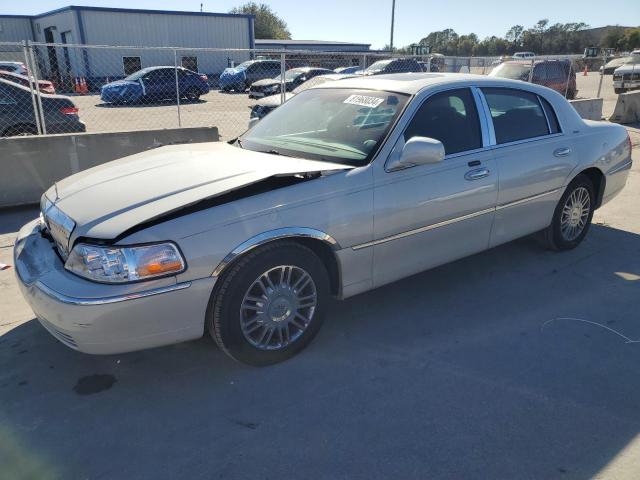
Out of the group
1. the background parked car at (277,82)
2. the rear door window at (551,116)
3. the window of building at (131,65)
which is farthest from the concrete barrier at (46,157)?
the window of building at (131,65)

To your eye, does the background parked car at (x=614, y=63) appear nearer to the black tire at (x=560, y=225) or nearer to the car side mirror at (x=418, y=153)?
the black tire at (x=560, y=225)

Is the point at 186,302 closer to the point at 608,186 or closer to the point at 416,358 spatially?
the point at 416,358

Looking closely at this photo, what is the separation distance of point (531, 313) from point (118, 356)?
2.97 metres

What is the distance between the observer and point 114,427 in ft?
9.09

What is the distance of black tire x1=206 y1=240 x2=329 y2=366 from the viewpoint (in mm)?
2988

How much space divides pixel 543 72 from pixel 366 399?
55.1 feet

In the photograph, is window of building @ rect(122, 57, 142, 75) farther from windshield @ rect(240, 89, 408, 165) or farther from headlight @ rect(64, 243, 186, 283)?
headlight @ rect(64, 243, 186, 283)

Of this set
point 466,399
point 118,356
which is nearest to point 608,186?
point 466,399

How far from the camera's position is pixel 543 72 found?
17.0 meters

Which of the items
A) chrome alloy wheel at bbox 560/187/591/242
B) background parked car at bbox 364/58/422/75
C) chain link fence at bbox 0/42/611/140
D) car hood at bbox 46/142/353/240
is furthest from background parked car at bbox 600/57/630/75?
car hood at bbox 46/142/353/240

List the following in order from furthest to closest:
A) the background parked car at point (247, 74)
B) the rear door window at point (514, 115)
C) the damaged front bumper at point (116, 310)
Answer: the background parked car at point (247, 74)
the rear door window at point (514, 115)
the damaged front bumper at point (116, 310)

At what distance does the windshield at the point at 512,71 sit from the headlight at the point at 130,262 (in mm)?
15907

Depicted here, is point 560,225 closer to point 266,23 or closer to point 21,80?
point 21,80

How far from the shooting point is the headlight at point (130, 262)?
107 inches
